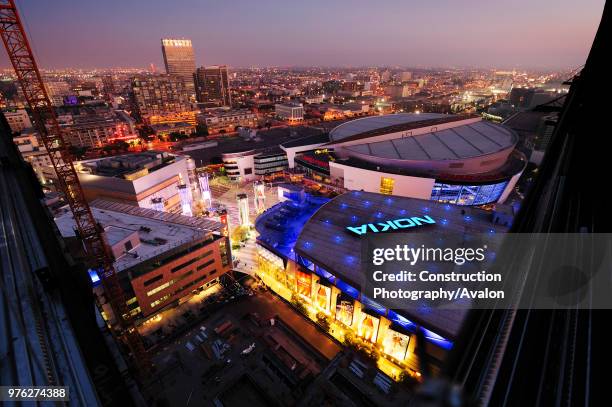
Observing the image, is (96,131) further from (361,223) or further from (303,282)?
(361,223)

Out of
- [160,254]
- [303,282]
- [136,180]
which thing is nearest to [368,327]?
[303,282]

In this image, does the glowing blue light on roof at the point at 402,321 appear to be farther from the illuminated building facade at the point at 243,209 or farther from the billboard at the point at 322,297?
the illuminated building facade at the point at 243,209

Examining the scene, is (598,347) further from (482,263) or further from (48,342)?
(482,263)

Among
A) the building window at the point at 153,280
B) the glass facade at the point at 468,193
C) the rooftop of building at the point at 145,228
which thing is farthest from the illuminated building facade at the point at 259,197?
the glass facade at the point at 468,193

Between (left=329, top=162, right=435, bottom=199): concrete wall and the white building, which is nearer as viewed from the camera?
(left=329, top=162, right=435, bottom=199): concrete wall

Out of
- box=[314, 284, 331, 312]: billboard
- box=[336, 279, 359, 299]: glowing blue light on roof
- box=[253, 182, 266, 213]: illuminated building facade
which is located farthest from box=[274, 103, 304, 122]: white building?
box=[336, 279, 359, 299]: glowing blue light on roof

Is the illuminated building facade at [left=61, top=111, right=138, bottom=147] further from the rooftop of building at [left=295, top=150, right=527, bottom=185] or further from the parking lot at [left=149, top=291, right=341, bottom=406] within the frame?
the parking lot at [left=149, top=291, right=341, bottom=406]
